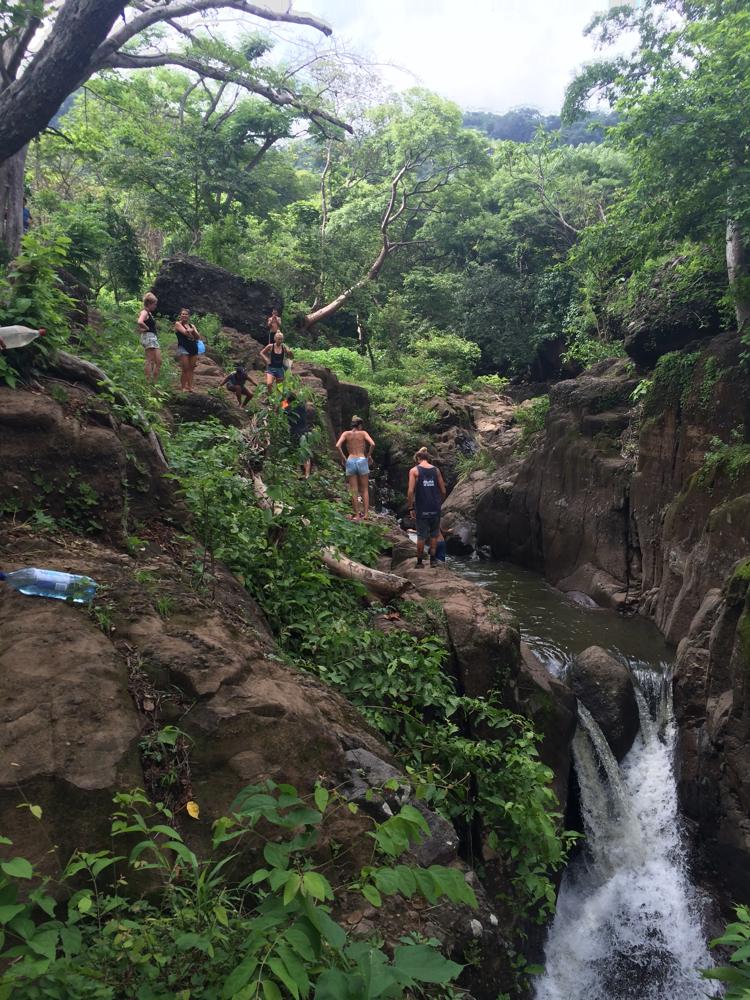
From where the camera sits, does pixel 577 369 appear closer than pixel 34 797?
No

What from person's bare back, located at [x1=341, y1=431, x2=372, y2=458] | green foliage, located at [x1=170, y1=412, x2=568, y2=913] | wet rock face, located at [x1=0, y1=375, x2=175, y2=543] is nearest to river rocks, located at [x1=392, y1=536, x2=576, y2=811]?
green foliage, located at [x1=170, y1=412, x2=568, y2=913]

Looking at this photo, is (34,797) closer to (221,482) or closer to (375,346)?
(221,482)

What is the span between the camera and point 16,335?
4535 mm

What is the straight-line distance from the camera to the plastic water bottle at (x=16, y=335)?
14.8 feet

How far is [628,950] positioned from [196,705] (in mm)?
5935

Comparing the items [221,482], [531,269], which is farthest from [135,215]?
[221,482]

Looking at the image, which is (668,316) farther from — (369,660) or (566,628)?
(369,660)

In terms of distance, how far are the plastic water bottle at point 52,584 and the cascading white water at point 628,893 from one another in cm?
541

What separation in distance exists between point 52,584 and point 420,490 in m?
6.65

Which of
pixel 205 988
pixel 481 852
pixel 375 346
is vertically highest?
pixel 375 346

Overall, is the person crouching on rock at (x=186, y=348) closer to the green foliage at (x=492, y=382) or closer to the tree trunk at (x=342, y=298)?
the tree trunk at (x=342, y=298)

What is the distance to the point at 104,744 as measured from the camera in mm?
2992

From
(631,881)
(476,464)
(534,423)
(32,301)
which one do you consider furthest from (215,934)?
(476,464)

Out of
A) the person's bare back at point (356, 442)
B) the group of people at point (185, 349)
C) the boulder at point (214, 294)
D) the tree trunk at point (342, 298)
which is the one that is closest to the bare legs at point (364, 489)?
the person's bare back at point (356, 442)
